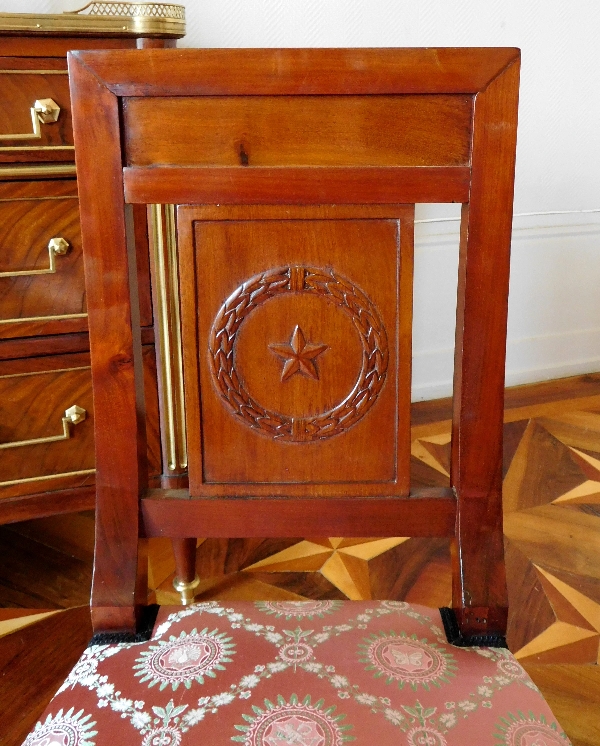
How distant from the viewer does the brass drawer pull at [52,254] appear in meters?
0.94

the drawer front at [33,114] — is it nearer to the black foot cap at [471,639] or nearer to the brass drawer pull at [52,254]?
the brass drawer pull at [52,254]

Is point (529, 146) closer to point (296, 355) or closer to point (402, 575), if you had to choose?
point (402, 575)

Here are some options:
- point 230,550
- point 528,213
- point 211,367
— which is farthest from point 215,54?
point 528,213

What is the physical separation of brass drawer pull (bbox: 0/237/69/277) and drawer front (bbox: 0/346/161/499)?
116mm

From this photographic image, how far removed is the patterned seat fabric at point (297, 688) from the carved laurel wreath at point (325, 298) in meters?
0.14

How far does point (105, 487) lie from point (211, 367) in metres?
0.12

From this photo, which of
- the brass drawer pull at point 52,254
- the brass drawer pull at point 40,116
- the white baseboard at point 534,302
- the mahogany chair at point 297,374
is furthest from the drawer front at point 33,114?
the white baseboard at point 534,302

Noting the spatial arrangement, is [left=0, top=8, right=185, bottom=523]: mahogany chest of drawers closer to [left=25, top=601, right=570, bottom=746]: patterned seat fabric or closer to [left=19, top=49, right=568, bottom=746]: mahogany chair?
[left=19, top=49, right=568, bottom=746]: mahogany chair

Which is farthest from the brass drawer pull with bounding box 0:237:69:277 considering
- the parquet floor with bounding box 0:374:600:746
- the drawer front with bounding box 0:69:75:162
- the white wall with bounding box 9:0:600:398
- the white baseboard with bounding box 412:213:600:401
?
the white baseboard with bounding box 412:213:600:401

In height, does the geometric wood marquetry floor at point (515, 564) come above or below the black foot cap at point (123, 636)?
below

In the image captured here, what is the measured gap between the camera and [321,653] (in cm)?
51

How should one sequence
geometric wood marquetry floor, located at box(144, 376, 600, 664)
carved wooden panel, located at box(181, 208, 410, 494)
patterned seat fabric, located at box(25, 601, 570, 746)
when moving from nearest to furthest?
patterned seat fabric, located at box(25, 601, 570, 746) < carved wooden panel, located at box(181, 208, 410, 494) < geometric wood marquetry floor, located at box(144, 376, 600, 664)

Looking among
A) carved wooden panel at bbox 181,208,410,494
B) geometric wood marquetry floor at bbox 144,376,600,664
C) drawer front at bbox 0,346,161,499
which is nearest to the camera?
carved wooden panel at bbox 181,208,410,494

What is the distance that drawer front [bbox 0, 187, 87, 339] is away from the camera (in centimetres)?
93
